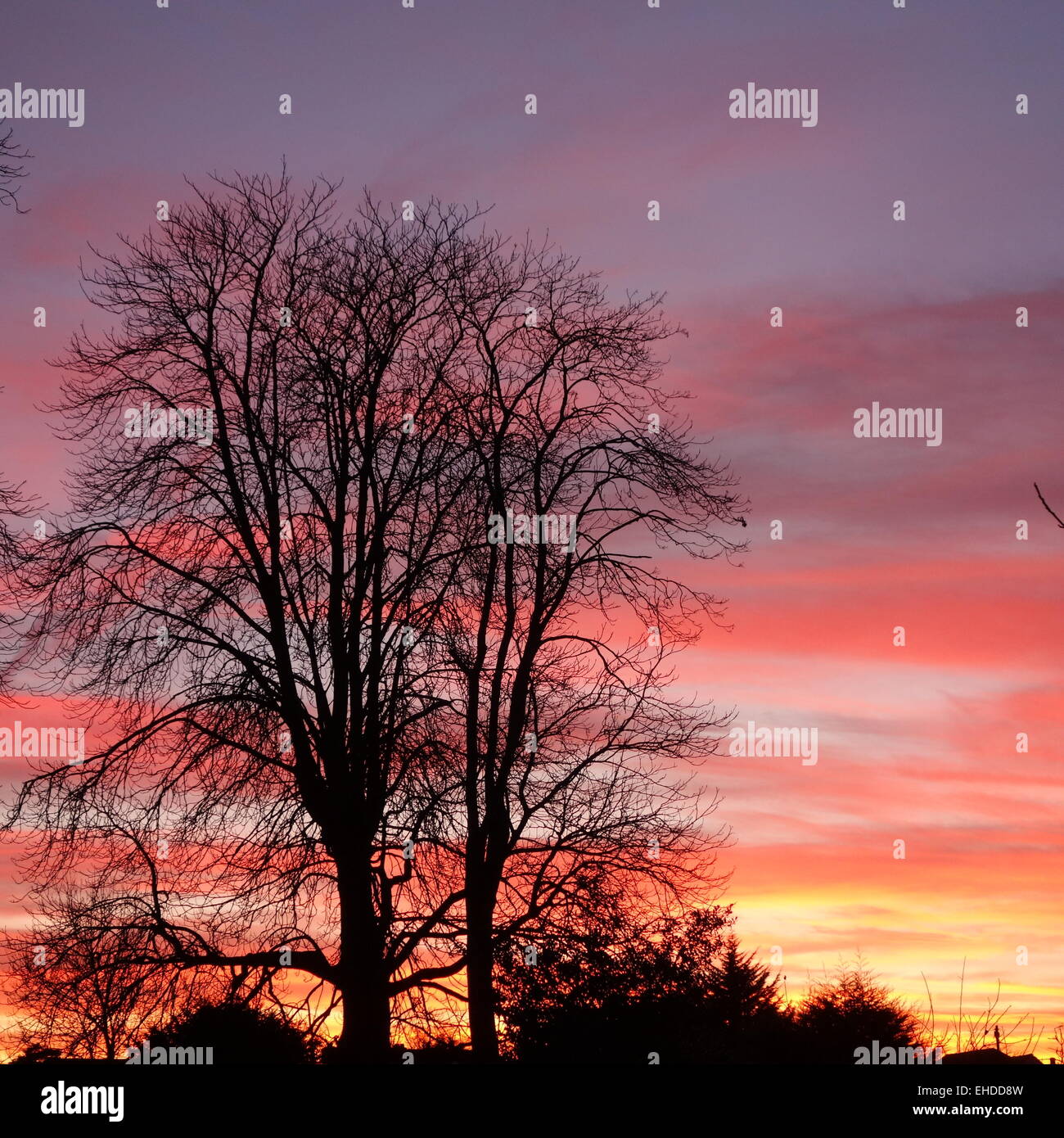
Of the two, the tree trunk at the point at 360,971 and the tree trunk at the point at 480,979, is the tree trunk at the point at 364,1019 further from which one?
the tree trunk at the point at 480,979

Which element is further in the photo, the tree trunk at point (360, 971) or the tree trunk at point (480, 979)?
the tree trunk at point (480, 979)

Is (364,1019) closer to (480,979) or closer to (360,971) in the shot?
(360,971)

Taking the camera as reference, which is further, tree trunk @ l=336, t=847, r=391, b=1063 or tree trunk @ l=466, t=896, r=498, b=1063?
tree trunk @ l=466, t=896, r=498, b=1063

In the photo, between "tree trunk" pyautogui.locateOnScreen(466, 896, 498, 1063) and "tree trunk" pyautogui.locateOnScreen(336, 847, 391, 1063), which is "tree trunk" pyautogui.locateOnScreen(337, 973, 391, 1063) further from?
"tree trunk" pyautogui.locateOnScreen(466, 896, 498, 1063)

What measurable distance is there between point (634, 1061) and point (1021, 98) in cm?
1408

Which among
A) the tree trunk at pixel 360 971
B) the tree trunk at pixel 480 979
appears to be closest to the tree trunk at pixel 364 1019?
the tree trunk at pixel 360 971

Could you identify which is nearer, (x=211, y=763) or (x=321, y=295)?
(x=211, y=763)

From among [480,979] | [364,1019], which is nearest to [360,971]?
[364,1019]

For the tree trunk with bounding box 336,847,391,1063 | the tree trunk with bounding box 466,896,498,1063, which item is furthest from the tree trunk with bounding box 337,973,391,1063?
the tree trunk with bounding box 466,896,498,1063
